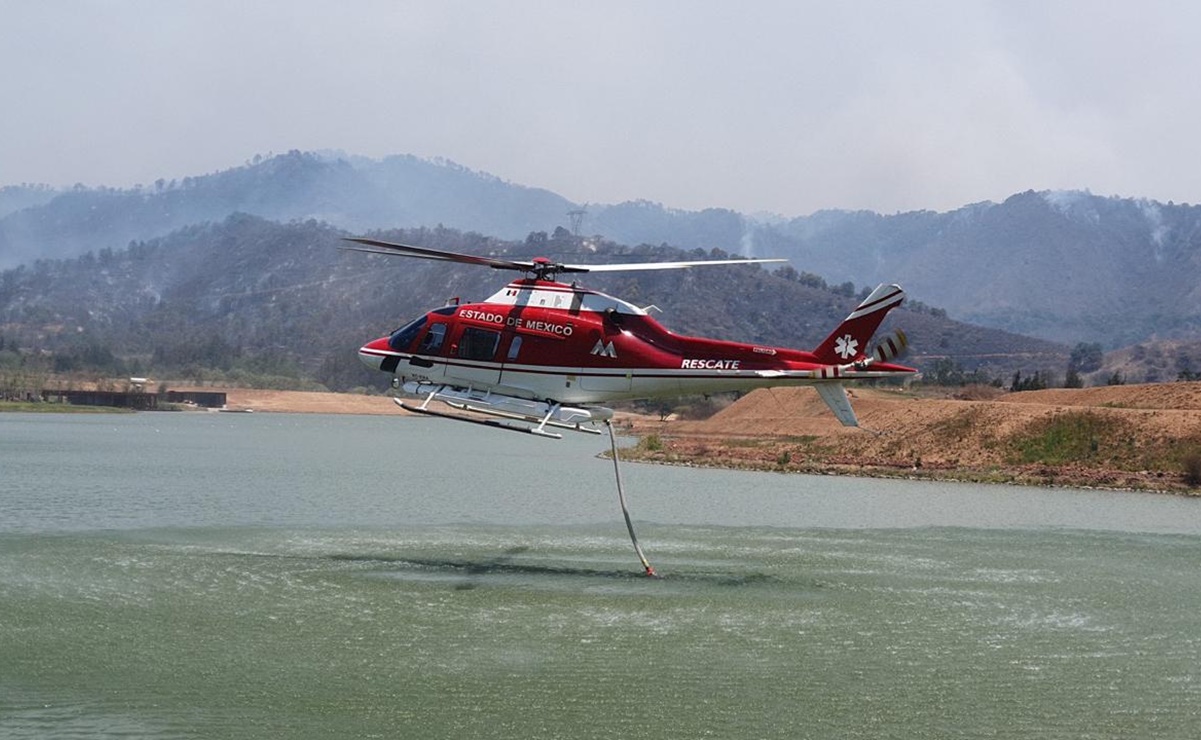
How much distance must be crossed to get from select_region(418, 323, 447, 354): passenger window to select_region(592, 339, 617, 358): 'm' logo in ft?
9.79

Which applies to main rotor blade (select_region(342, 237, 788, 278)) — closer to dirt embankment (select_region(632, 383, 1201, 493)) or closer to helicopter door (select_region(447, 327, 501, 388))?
helicopter door (select_region(447, 327, 501, 388))

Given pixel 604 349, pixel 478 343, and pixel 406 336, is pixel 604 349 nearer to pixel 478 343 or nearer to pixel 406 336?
pixel 478 343

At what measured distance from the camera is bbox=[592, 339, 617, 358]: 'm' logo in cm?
2475

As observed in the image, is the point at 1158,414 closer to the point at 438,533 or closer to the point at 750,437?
the point at 750,437

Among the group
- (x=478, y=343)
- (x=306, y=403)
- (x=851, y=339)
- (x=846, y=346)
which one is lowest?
(x=306, y=403)

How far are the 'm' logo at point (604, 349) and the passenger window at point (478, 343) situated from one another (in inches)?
73.3

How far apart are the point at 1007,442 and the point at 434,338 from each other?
4058 cm

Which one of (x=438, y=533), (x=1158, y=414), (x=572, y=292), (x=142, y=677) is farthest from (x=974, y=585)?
(x=1158, y=414)

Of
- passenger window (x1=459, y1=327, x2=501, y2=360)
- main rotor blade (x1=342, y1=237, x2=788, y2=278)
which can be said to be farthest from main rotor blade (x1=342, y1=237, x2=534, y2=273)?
passenger window (x1=459, y1=327, x2=501, y2=360)

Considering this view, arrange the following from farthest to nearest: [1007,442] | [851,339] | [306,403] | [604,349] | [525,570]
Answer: [306,403], [1007,442], [525,570], [604,349], [851,339]

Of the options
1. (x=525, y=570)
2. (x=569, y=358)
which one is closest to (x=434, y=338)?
(x=569, y=358)

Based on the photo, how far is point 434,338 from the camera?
84.5 feet

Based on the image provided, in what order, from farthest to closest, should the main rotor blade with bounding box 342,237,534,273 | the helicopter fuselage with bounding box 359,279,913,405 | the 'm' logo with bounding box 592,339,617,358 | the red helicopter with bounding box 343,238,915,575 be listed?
the 'm' logo with bounding box 592,339,617,358 < the helicopter fuselage with bounding box 359,279,913,405 < the red helicopter with bounding box 343,238,915,575 < the main rotor blade with bounding box 342,237,534,273

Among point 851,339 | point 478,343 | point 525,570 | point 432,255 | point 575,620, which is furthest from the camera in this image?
point 478,343
